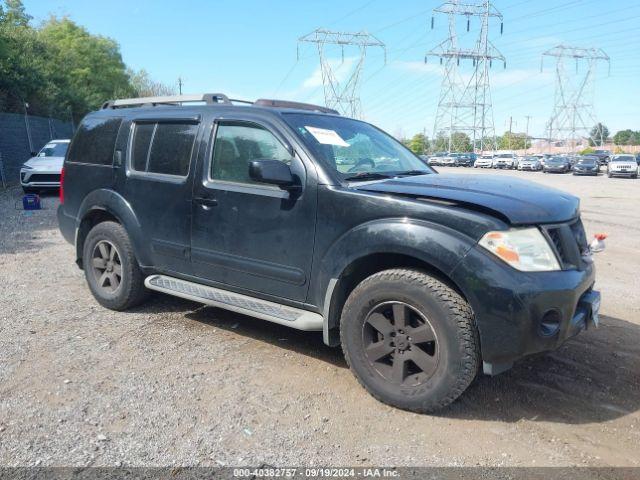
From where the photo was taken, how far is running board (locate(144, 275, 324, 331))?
3.67 meters

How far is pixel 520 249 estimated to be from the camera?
9.86 feet

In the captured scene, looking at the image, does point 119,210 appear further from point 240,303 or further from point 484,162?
point 484,162

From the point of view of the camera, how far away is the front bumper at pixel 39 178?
14.7 m

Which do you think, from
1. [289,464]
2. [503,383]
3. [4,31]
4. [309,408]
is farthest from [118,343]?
[4,31]

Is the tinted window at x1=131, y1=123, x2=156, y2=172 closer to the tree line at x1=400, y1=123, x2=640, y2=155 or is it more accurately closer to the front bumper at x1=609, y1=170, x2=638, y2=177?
the front bumper at x1=609, y1=170, x2=638, y2=177

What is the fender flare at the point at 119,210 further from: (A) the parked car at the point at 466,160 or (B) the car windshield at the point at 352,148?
(A) the parked car at the point at 466,160

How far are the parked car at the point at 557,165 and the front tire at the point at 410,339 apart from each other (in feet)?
142

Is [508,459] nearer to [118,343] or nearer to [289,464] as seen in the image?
[289,464]

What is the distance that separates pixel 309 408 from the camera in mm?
3361

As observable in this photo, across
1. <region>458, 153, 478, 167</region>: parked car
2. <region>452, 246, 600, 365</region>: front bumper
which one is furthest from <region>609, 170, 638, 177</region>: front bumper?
<region>452, 246, 600, 365</region>: front bumper

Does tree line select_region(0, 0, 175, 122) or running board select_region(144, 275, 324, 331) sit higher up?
tree line select_region(0, 0, 175, 122)

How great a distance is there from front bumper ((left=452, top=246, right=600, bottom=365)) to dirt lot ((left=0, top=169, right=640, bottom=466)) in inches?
21.2

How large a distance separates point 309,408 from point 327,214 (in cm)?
126

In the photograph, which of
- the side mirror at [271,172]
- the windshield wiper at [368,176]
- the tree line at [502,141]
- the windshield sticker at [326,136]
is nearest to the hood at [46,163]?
the windshield sticker at [326,136]
